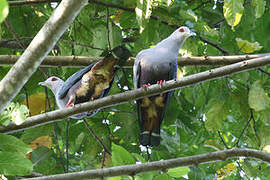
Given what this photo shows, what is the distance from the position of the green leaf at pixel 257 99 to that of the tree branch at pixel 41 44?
7.34 feet

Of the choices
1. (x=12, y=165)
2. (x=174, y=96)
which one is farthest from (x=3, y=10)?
(x=174, y=96)

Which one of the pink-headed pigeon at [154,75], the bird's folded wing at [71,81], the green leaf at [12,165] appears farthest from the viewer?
the pink-headed pigeon at [154,75]

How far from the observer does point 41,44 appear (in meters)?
2.37

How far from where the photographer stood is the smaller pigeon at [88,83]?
430cm

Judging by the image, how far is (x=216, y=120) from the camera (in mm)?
4320

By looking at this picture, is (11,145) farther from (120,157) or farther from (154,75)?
(154,75)

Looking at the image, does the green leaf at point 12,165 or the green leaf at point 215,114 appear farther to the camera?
the green leaf at point 215,114

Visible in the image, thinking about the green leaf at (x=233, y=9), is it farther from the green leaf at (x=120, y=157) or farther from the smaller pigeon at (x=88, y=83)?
the smaller pigeon at (x=88, y=83)

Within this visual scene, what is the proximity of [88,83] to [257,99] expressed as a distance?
1.76 meters

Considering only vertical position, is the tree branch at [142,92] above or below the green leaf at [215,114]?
above

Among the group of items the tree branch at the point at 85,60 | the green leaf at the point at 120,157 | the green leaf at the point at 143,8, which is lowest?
the green leaf at the point at 120,157

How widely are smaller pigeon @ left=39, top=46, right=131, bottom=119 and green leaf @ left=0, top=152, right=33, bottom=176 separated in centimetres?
152

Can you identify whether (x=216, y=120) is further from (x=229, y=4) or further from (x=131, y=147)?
(x=229, y=4)

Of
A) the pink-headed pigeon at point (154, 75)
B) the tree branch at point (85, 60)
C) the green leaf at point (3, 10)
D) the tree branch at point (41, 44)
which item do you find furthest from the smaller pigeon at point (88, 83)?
the green leaf at point (3, 10)
